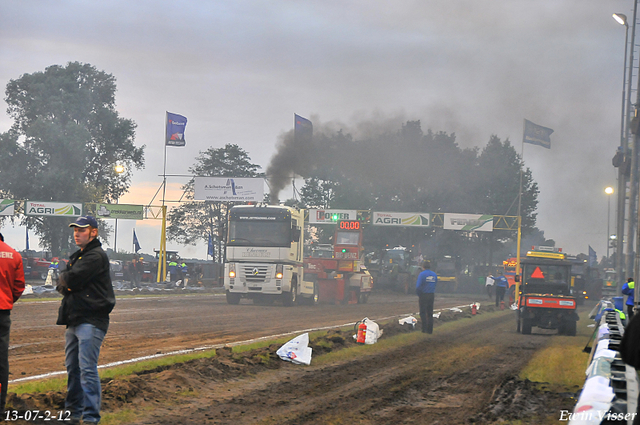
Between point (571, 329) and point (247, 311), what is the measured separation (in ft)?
35.6

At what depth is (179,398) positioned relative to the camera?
8469 millimetres

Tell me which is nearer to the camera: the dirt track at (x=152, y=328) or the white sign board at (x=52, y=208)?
the dirt track at (x=152, y=328)

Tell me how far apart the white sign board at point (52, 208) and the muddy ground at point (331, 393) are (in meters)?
39.1

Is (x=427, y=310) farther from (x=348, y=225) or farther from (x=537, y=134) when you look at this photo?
(x=537, y=134)

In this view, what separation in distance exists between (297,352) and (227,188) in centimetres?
4064

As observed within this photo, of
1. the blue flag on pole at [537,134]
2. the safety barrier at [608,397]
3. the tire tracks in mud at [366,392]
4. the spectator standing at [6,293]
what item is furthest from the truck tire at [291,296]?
the blue flag on pole at [537,134]

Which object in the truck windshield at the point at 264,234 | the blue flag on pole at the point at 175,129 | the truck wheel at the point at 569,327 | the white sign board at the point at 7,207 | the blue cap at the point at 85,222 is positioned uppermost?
the blue flag on pole at the point at 175,129

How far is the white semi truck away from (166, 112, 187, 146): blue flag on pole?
73.1 feet

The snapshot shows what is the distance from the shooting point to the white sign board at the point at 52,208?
48.1 m

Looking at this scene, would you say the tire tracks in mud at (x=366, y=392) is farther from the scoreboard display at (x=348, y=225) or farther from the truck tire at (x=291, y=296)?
the scoreboard display at (x=348, y=225)

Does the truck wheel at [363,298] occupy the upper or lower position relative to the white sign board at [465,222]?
lower

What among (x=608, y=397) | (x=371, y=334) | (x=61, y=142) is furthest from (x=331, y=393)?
(x=61, y=142)

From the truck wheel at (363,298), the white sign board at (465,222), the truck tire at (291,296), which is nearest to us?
the truck tire at (291,296)

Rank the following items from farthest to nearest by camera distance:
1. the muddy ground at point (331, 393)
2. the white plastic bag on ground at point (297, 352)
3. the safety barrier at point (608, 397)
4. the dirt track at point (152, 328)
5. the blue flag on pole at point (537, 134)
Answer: the blue flag on pole at point (537, 134) → the white plastic bag on ground at point (297, 352) → the dirt track at point (152, 328) → the muddy ground at point (331, 393) → the safety barrier at point (608, 397)
